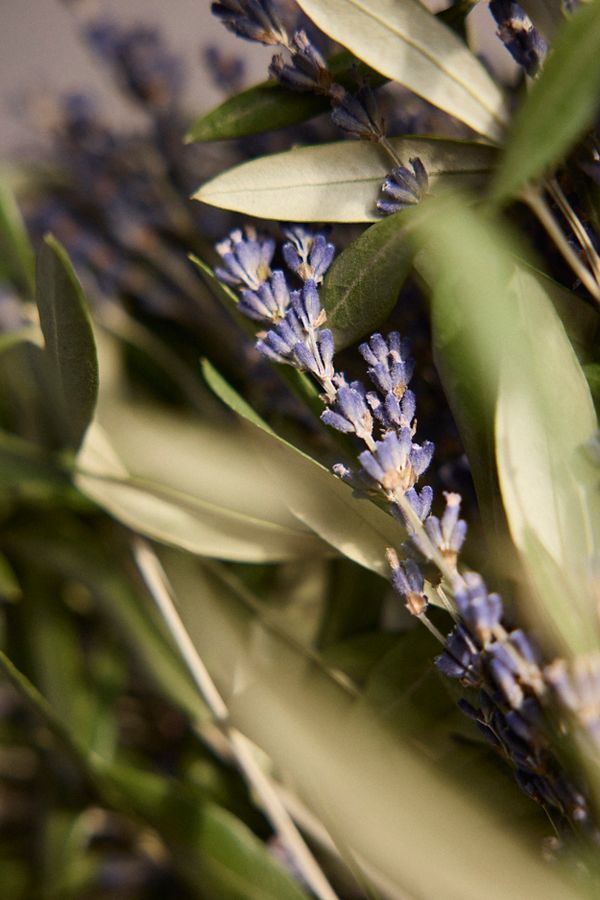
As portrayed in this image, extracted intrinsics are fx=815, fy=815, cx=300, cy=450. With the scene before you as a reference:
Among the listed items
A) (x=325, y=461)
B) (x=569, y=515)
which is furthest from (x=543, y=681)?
(x=325, y=461)

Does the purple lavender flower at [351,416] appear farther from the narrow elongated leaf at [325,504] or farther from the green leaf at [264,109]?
the green leaf at [264,109]

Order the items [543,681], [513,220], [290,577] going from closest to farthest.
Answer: [543,681]
[513,220]
[290,577]

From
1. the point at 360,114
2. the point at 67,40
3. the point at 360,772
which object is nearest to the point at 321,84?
the point at 360,114

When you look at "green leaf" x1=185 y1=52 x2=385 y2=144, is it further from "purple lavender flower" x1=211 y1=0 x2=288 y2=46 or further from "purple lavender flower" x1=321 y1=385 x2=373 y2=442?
"purple lavender flower" x1=321 y1=385 x2=373 y2=442

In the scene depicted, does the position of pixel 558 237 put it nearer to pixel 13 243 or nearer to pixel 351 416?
pixel 351 416

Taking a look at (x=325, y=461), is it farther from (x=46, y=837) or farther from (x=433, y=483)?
(x=46, y=837)

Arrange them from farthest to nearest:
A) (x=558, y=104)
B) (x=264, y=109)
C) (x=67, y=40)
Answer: (x=67, y=40)
(x=264, y=109)
(x=558, y=104)
